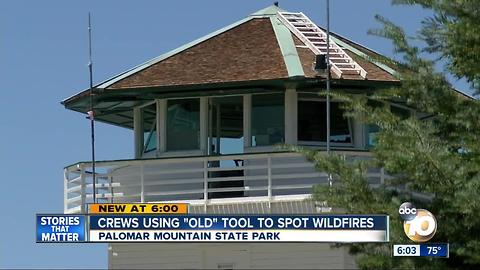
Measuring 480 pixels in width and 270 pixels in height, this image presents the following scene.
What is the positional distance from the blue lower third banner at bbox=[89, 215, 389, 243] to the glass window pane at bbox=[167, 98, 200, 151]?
9.49m

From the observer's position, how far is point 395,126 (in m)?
25.6

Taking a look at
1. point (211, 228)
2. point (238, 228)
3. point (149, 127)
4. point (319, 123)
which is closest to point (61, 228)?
point (211, 228)

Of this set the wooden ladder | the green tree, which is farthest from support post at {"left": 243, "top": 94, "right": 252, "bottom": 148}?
the green tree

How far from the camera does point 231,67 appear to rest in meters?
33.0

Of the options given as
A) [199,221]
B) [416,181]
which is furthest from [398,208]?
[199,221]

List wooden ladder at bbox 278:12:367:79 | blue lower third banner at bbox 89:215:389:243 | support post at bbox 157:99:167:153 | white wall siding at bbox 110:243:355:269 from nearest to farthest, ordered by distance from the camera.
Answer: blue lower third banner at bbox 89:215:389:243 → white wall siding at bbox 110:243:355:269 → wooden ladder at bbox 278:12:367:79 → support post at bbox 157:99:167:153

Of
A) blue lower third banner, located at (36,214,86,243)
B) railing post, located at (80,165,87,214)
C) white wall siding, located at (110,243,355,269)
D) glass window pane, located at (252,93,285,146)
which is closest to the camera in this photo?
blue lower third banner, located at (36,214,86,243)

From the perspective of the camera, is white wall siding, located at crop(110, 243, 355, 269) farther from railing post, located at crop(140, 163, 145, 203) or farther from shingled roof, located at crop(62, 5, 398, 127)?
shingled roof, located at crop(62, 5, 398, 127)

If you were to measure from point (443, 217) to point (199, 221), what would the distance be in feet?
13.3

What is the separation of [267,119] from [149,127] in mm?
3111

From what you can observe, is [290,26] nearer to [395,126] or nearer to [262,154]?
[262,154]

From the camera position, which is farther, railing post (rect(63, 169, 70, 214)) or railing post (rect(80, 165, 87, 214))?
railing post (rect(63, 169, 70, 214))

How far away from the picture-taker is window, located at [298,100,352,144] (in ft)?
108

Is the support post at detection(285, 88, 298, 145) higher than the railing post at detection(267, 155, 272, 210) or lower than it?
higher
